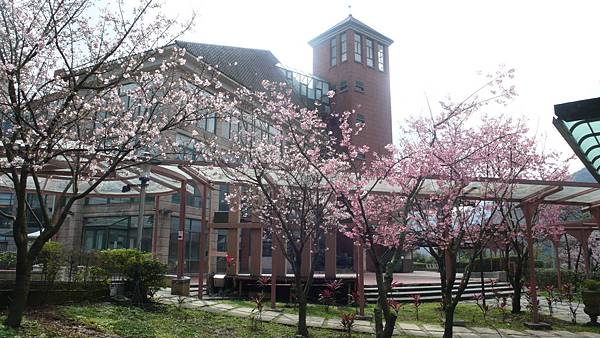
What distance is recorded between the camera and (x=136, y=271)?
10336 mm

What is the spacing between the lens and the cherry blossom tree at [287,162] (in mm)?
8789

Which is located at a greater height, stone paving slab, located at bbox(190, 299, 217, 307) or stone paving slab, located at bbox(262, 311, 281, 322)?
stone paving slab, located at bbox(190, 299, 217, 307)

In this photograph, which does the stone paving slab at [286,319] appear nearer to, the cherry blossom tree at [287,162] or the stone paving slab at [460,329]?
the cherry blossom tree at [287,162]

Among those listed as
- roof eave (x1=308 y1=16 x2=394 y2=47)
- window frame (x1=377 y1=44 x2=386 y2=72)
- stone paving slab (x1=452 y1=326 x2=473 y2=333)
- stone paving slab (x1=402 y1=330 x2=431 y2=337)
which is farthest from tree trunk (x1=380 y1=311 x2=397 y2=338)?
window frame (x1=377 y1=44 x2=386 y2=72)

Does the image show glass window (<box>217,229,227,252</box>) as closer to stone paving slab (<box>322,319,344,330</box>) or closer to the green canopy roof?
stone paving slab (<box>322,319,344,330</box>)

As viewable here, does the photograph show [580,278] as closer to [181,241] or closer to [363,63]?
[181,241]

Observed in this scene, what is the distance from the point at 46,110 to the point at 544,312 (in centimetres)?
1350

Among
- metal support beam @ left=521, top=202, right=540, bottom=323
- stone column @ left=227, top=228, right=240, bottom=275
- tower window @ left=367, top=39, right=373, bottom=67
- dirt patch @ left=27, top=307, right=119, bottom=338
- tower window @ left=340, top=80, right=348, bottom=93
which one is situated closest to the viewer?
dirt patch @ left=27, top=307, right=119, bottom=338

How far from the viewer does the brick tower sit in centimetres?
3725

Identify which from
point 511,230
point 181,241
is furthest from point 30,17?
point 511,230

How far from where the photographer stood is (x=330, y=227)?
12.8m

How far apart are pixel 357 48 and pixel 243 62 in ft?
37.2

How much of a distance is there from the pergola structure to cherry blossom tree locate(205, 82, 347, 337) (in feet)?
2.91

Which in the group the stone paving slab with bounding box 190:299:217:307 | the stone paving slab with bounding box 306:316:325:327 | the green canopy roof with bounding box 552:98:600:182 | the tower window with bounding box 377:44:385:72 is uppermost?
the tower window with bounding box 377:44:385:72
